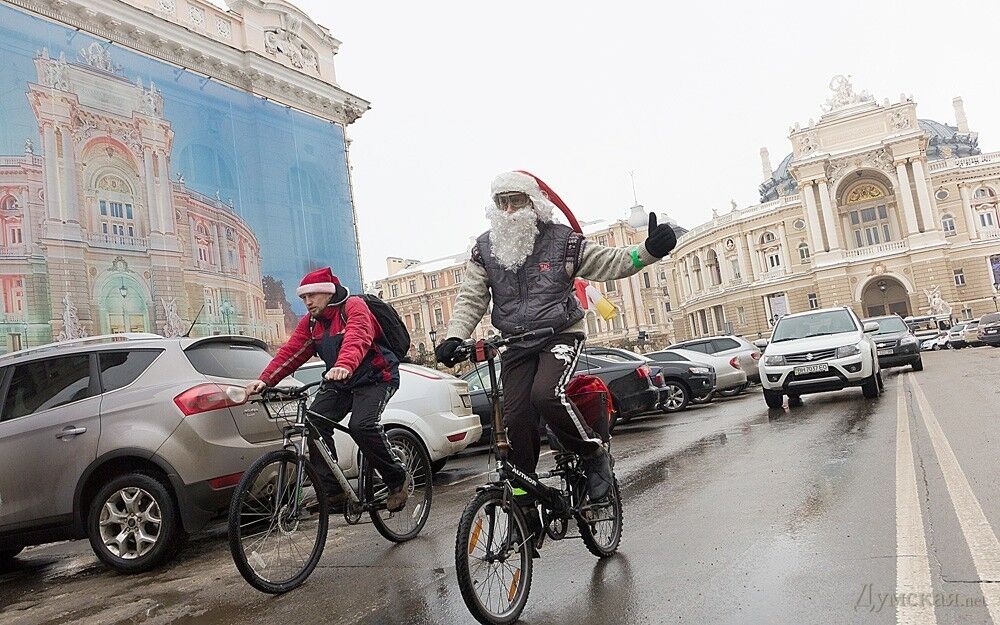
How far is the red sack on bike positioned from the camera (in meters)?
4.12

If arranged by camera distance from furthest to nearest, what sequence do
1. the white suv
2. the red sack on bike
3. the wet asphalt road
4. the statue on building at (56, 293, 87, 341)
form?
the statue on building at (56, 293, 87, 341) < the white suv < the red sack on bike < the wet asphalt road

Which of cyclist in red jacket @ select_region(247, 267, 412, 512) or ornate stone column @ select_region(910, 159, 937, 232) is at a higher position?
ornate stone column @ select_region(910, 159, 937, 232)

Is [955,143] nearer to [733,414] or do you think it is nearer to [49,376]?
[733,414]

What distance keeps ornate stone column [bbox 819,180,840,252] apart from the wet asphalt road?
69.7m

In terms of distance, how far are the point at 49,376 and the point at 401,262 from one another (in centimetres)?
9197

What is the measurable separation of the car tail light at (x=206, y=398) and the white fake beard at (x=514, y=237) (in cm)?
212

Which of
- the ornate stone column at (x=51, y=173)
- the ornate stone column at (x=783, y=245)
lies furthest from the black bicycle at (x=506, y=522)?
the ornate stone column at (x=783, y=245)

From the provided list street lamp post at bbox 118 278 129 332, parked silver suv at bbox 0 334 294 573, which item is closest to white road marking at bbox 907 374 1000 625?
parked silver suv at bbox 0 334 294 573

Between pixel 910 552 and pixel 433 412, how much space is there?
4.92 metres

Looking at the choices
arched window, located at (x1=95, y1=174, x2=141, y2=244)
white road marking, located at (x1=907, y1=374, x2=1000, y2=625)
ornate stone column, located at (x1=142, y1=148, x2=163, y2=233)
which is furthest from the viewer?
ornate stone column, located at (x1=142, y1=148, x2=163, y2=233)

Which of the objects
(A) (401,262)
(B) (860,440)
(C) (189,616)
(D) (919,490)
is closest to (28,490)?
(C) (189,616)

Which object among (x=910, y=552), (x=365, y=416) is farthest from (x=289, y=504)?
(x=910, y=552)

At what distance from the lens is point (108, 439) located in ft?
17.3

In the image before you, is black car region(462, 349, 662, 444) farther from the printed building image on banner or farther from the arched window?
the arched window
